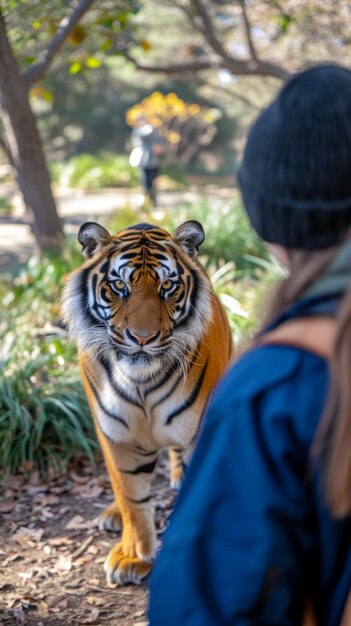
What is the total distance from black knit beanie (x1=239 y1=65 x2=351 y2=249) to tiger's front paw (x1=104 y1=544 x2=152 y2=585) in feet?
8.46

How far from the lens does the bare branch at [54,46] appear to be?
6.80m

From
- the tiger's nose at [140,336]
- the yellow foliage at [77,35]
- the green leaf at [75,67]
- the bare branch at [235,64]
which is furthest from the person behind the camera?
the bare branch at [235,64]

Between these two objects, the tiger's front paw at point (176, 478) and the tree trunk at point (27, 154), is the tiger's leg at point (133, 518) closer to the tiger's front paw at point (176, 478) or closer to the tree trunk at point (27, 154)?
the tiger's front paw at point (176, 478)

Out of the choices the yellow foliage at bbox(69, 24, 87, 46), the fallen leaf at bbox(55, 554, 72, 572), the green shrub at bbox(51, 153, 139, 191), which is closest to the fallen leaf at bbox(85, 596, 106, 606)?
the fallen leaf at bbox(55, 554, 72, 572)

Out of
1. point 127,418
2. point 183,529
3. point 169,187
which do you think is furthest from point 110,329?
point 169,187

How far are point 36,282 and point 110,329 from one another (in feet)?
14.3

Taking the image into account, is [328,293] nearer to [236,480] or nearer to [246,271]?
[236,480]

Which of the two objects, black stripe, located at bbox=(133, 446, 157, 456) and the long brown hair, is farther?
black stripe, located at bbox=(133, 446, 157, 456)

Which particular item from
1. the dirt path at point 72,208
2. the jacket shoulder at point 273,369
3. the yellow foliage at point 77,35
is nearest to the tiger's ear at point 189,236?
the jacket shoulder at point 273,369

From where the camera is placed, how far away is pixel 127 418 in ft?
10.7

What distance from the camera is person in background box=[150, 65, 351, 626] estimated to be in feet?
4.14

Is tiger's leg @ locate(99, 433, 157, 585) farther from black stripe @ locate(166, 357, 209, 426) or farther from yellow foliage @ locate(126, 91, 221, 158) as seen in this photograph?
yellow foliage @ locate(126, 91, 221, 158)

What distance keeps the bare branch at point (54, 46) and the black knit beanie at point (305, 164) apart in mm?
5921

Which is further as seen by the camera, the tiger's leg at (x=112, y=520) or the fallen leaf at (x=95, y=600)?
the tiger's leg at (x=112, y=520)
